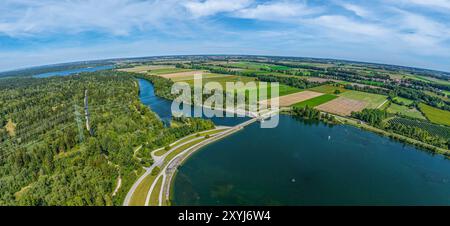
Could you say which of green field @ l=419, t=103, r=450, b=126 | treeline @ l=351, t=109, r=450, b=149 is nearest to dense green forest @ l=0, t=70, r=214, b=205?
treeline @ l=351, t=109, r=450, b=149

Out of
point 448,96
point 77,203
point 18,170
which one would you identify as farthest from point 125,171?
point 448,96

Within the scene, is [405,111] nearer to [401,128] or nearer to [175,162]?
[401,128]

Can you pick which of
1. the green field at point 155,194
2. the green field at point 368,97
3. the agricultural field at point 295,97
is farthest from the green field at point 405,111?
the green field at point 155,194

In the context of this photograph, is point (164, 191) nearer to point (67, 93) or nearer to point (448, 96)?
point (67, 93)

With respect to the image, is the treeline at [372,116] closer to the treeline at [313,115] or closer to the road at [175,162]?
the treeline at [313,115]

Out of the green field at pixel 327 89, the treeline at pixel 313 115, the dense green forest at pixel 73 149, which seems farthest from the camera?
the green field at pixel 327 89

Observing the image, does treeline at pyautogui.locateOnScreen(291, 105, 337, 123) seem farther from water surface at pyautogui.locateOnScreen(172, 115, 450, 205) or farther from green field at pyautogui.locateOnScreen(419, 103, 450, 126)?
green field at pyautogui.locateOnScreen(419, 103, 450, 126)
